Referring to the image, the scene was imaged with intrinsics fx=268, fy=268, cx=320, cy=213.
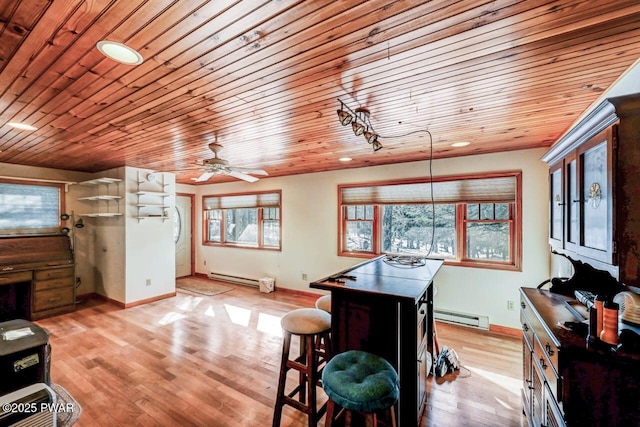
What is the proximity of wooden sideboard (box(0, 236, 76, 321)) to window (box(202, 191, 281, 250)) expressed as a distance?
2.80 metres

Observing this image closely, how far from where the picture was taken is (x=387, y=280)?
204 cm

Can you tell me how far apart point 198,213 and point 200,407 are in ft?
18.0

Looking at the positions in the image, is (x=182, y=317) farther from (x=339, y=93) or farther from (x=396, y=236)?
(x=339, y=93)

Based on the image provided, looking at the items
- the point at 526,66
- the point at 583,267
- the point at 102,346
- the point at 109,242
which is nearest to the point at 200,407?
the point at 102,346

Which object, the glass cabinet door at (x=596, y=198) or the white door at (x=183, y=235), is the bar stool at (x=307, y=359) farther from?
the white door at (x=183, y=235)

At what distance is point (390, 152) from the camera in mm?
3709

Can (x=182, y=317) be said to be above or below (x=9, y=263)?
below

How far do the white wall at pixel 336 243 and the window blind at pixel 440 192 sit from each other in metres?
0.15

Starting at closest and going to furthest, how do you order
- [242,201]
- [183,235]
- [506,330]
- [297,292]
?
[506,330] < [297,292] < [242,201] < [183,235]

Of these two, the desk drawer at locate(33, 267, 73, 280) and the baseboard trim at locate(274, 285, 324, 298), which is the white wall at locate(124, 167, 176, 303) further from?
the baseboard trim at locate(274, 285, 324, 298)

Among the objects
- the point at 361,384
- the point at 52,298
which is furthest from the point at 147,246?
the point at 361,384

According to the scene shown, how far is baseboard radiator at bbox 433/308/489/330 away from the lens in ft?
12.2

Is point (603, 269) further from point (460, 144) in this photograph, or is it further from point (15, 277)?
point (15, 277)

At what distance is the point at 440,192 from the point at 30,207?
22.4ft
